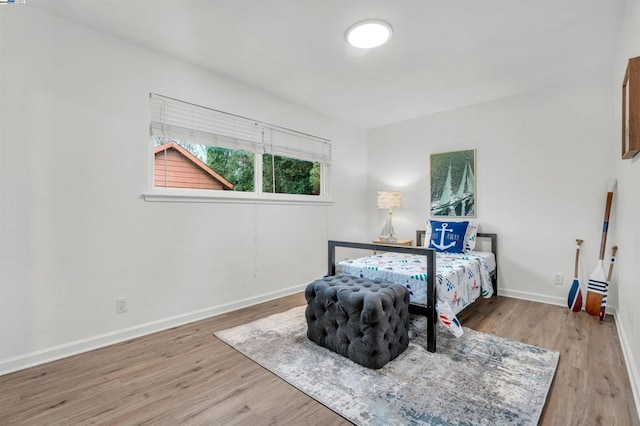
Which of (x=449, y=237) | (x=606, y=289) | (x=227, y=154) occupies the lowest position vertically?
(x=606, y=289)

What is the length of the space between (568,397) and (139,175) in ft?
11.1

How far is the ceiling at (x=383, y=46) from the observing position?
84.7 inches

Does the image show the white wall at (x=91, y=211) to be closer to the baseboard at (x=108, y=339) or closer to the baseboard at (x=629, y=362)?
the baseboard at (x=108, y=339)

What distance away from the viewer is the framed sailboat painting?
4035 mm

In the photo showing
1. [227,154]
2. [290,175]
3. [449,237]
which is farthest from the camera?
[290,175]

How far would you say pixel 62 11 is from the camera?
7.22ft

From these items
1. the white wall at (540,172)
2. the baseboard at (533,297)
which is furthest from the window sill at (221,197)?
the baseboard at (533,297)

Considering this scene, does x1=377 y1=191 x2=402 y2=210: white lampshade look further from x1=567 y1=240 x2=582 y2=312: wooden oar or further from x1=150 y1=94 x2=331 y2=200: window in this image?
x1=567 y1=240 x2=582 y2=312: wooden oar

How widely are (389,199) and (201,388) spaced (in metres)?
3.40

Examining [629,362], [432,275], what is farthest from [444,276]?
[629,362]

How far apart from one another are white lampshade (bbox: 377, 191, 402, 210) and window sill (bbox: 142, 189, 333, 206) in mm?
939

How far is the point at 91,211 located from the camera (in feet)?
7.84

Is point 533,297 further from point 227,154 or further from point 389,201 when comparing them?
point 227,154

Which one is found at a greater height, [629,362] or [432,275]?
[432,275]
